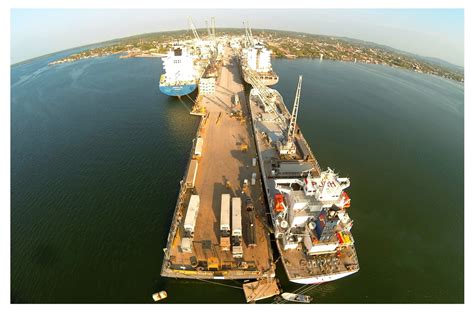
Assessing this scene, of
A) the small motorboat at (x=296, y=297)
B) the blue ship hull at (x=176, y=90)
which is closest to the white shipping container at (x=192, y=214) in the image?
the small motorboat at (x=296, y=297)

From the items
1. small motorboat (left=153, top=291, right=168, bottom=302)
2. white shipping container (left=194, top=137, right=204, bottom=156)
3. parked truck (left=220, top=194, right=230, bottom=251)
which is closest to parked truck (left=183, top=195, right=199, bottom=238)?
parked truck (left=220, top=194, right=230, bottom=251)

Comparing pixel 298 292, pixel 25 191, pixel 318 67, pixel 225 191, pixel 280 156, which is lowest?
pixel 298 292

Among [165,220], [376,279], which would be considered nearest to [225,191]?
[165,220]

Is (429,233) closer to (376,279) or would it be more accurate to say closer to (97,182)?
(376,279)

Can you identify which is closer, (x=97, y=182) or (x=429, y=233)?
(x=429, y=233)

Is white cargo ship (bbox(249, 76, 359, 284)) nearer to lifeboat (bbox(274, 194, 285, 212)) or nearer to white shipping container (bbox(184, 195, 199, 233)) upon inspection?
lifeboat (bbox(274, 194, 285, 212))

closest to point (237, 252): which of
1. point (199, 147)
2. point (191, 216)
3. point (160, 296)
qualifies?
point (191, 216)

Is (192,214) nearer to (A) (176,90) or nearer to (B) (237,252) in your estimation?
(B) (237,252)
